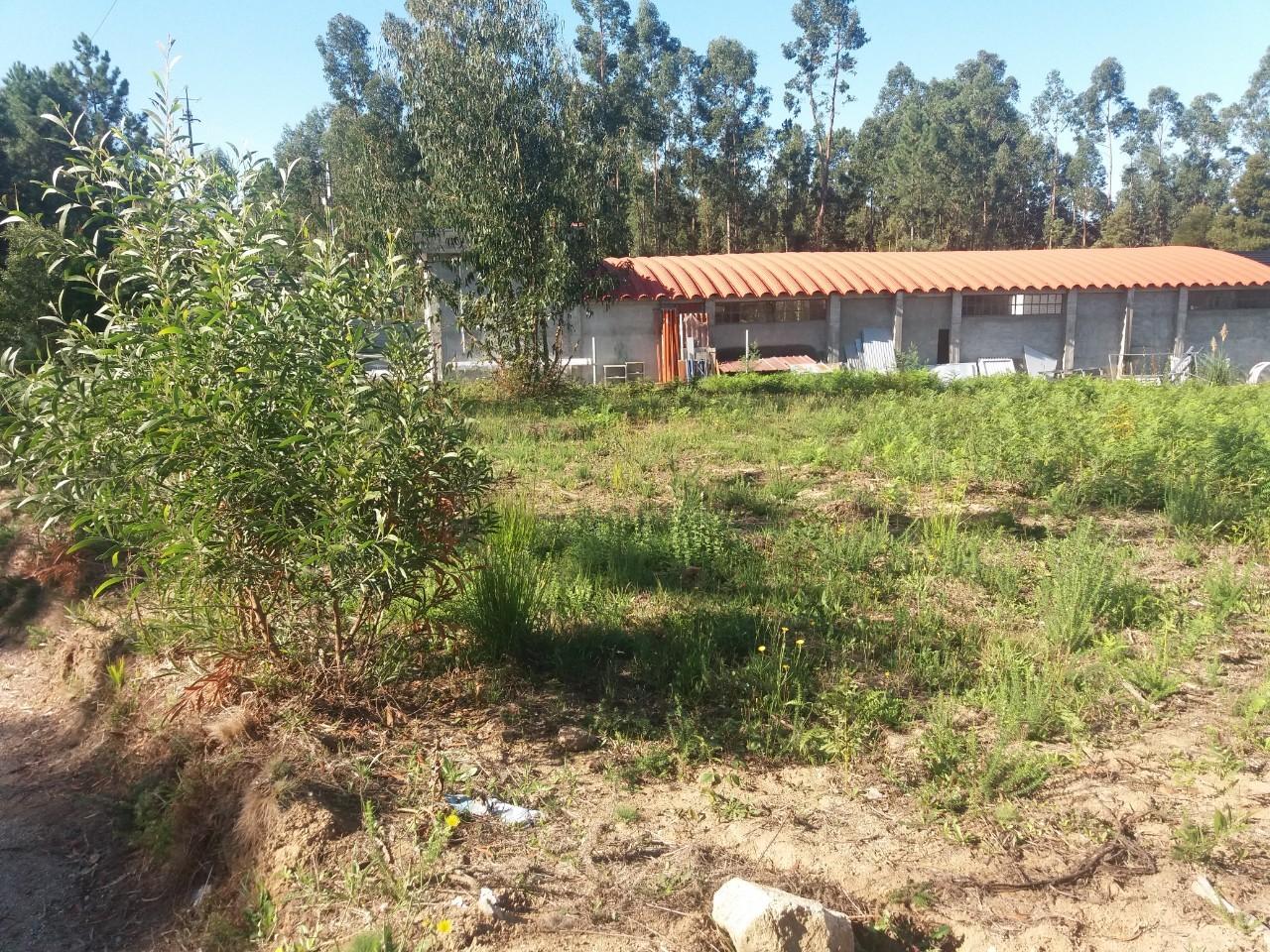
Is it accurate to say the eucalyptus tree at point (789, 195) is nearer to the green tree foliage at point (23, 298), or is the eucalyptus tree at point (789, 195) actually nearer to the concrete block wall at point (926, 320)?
the concrete block wall at point (926, 320)

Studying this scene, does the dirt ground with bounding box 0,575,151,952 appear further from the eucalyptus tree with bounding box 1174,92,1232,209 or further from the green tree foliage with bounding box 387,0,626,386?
the eucalyptus tree with bounding box 1174,92,1232,209

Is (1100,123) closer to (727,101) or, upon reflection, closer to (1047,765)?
(727,101)

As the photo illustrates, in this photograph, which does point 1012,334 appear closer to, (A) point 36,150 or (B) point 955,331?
(B) point 955,331

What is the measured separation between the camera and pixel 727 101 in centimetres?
4212

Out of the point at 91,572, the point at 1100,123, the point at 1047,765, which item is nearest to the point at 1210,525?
the point at 1047,765

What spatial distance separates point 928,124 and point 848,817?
45.3 metres

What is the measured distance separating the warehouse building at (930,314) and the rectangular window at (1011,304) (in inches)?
1.0

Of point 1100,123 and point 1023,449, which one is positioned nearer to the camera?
point 1023,449

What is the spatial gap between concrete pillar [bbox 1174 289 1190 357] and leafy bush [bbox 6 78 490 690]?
24237 mm

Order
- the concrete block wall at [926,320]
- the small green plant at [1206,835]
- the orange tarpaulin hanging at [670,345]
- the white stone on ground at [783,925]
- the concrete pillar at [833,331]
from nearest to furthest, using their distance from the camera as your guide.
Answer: the white stone on ground at [783,925]
the small green plant at [1206,835]
the orange tarpaulin hanging at [670,345]
the concrete pillar at [833,331]
the concrete block wall at [926,320]

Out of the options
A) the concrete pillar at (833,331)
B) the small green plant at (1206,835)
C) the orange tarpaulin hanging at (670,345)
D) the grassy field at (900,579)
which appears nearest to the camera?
the small green plant at (1206,835)

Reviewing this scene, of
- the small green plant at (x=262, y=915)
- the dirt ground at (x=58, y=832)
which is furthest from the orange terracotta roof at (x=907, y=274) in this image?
the small green plant at (x=262, y=915)

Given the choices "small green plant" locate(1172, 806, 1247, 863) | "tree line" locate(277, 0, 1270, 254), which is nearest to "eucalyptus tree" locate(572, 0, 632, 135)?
"tree line" locate(277, 0, 1270, 254)

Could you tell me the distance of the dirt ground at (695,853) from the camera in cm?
293
